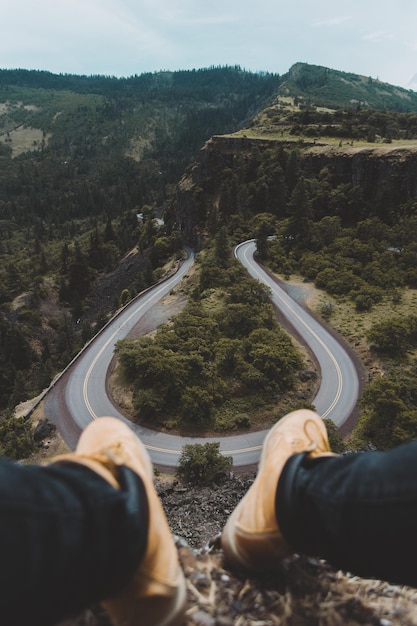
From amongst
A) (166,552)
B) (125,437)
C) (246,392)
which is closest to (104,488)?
(166,552)

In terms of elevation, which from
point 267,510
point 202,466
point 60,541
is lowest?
point 202,466

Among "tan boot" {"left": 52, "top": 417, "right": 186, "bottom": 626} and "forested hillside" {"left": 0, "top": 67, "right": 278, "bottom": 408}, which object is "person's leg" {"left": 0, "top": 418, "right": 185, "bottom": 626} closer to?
"tan boot" {"left": 52, "top": 417, "right": 186, "bottom": 626}

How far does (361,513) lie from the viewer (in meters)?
2.97

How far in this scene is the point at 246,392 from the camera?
93.2 feet

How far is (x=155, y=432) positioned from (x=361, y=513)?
76.5 ft

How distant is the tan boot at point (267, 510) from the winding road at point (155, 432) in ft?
62.9

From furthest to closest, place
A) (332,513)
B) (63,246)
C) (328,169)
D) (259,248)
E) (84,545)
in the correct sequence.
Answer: (63,246) < (328,169) < (259,248) < (332,513) < (84,545)

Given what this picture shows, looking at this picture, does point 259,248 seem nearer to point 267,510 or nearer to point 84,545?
point 267,510

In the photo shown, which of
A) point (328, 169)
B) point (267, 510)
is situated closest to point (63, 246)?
point (328, 169)

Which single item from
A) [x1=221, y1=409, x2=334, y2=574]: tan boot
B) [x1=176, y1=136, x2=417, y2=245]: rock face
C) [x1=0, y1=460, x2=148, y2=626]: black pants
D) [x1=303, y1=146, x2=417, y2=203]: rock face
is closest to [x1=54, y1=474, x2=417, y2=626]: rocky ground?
[x1=221, y1=409, x2=334, y2=574]: tan boot

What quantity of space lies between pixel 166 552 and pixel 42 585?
149 centimetres

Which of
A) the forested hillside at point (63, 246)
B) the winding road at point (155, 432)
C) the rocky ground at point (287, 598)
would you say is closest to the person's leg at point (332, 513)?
the rocky ground at point (287, 598)

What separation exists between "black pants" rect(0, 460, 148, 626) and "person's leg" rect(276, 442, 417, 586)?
4.65 feet

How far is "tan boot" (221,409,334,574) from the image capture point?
388cm
